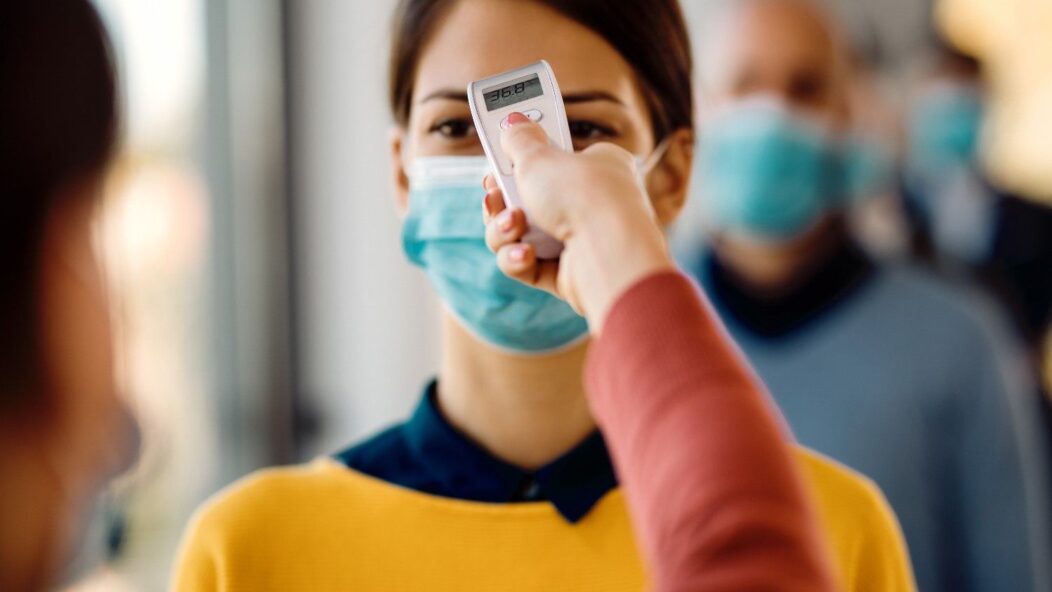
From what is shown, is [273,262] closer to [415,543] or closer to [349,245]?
[349,245]

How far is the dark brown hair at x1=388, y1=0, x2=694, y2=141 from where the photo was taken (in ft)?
3.63

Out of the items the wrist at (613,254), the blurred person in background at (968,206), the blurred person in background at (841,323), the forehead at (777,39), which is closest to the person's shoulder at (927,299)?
the blurred person in background at (841,323)

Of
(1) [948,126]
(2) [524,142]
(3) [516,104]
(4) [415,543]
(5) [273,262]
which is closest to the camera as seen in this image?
(2) [524,142]

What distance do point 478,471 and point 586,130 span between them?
34 centimetres

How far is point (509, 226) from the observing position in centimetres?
77

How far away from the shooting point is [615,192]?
663 millimetres

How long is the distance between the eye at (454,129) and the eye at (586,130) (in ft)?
0.33

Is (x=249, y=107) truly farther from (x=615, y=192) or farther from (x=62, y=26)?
(x=615, y=192)

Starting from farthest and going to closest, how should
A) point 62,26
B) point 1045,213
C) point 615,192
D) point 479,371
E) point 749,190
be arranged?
point 1045,213
point 749,190
point 479,371
point 62,26
point 615,192

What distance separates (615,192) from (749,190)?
175cm

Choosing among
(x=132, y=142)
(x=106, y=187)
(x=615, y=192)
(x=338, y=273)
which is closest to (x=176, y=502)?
(x=338, y=273)

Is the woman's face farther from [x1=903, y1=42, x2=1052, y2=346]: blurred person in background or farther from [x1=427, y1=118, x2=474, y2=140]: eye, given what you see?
[x1=903, y1=42, x2=1052, y2=346]: blurred person in background

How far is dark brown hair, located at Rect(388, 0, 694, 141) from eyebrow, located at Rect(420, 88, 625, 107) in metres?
0.05

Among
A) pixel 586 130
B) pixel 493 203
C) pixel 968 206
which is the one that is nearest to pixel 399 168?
pixel 586 130
